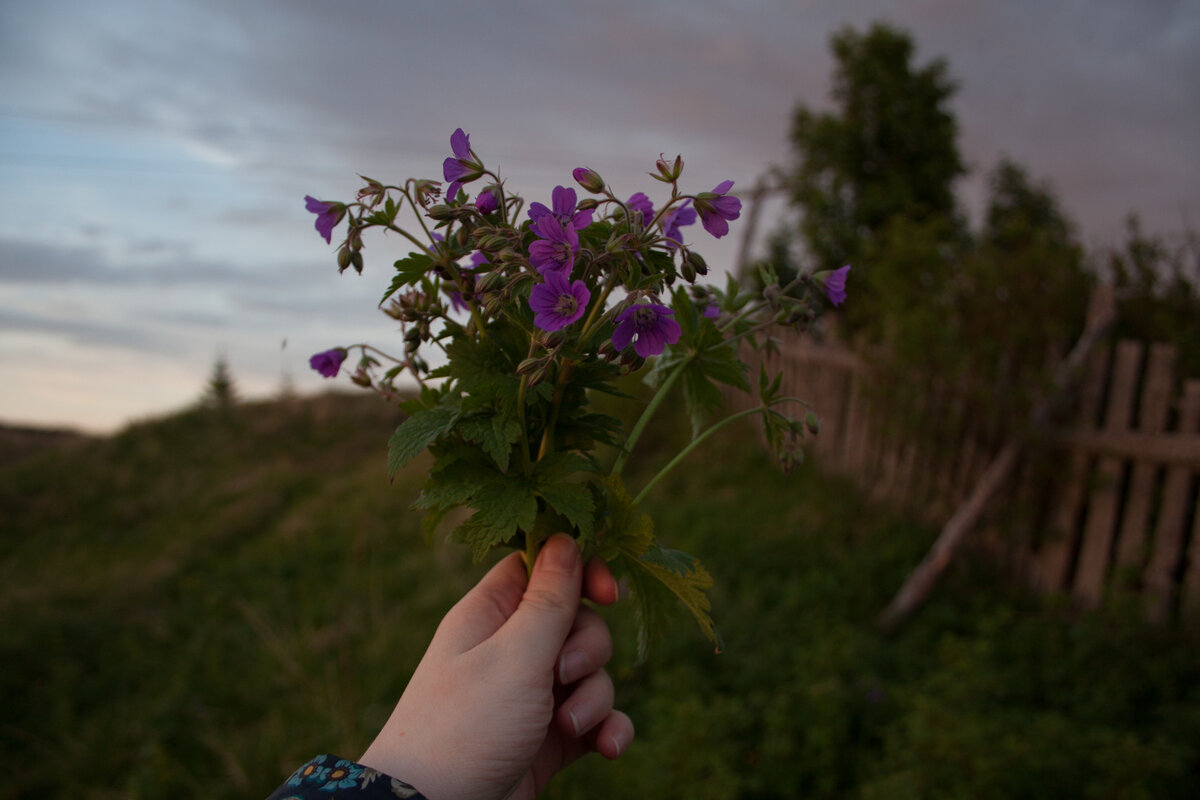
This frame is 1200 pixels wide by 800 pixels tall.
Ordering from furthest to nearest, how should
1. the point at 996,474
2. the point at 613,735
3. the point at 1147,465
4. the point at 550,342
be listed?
the point at 996,474 < the point at 1147,465 < the point at 613,735 < the point at 550,342

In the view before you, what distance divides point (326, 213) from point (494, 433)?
1.60ft

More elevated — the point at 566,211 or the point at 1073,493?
the point at 566,211

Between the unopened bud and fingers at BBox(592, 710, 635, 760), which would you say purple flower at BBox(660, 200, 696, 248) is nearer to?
the unopened bud

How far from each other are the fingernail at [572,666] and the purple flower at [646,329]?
2.27 feet

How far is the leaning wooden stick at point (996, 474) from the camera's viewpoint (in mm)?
4844

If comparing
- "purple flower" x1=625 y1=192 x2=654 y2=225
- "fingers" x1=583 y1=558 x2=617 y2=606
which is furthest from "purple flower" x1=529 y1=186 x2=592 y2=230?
"fingers" x1=583 y1=558 x2=617 y2=606

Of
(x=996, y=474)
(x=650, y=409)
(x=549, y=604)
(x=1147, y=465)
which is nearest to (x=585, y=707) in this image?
(x=549, y=604)

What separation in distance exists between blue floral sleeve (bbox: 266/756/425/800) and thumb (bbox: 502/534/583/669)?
1.00 ft

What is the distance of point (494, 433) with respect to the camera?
1230mm

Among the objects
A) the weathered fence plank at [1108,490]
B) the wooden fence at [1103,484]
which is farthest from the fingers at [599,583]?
the weathered fence plank at [1108,490]

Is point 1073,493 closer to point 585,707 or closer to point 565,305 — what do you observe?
point 585,707

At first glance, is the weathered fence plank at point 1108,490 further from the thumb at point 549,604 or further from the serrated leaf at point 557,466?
the serrated leaf at point 557,466

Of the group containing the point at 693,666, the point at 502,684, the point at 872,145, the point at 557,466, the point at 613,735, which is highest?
the point at 872,145

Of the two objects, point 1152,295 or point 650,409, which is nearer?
point 650,409
